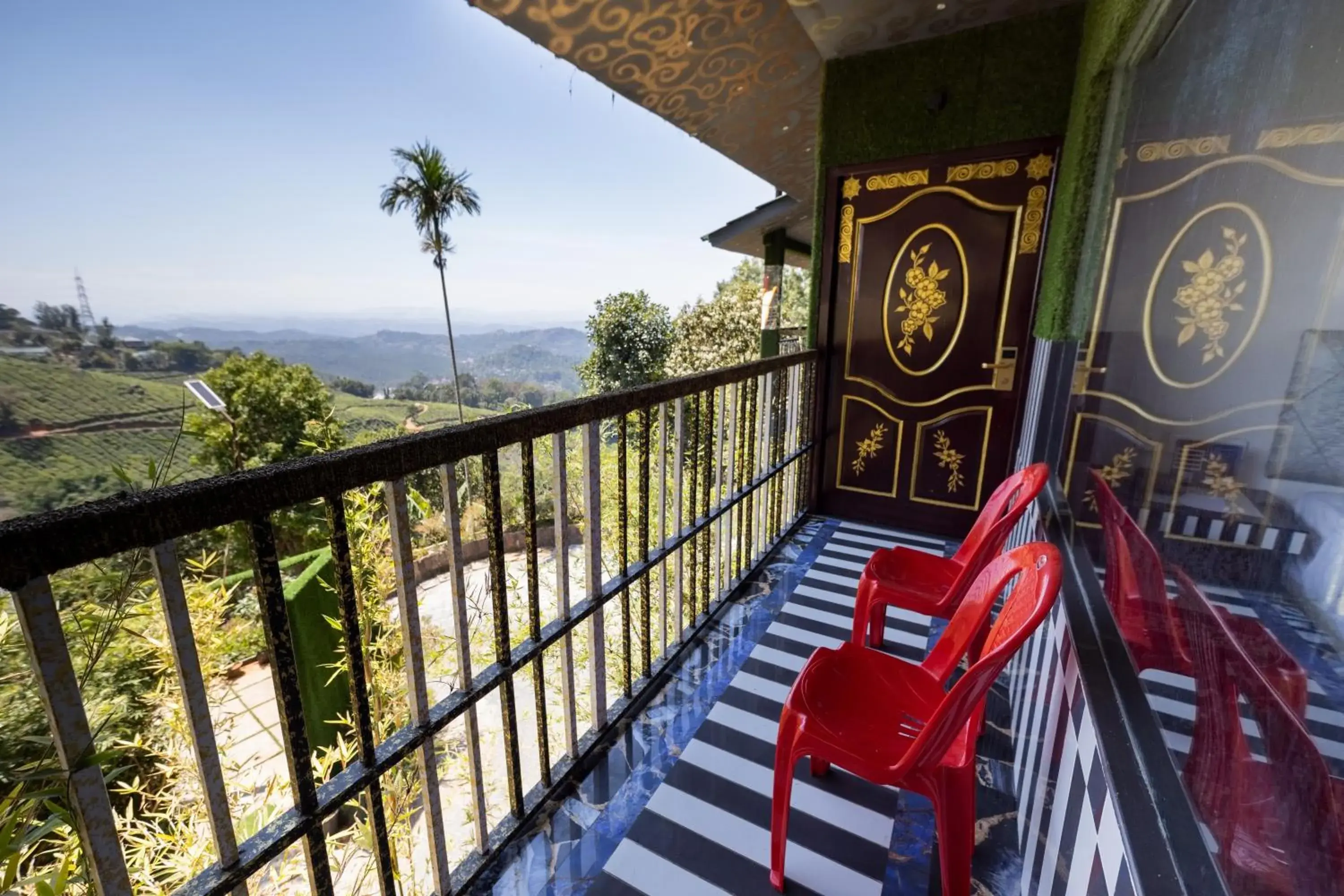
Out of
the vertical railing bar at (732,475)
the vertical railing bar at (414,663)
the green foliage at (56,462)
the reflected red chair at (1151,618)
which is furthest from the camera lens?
the green foliage at (56,462)

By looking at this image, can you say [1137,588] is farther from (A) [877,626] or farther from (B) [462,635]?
(B) [462,635]

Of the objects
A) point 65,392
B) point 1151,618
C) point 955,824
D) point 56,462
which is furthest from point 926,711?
point 65,392

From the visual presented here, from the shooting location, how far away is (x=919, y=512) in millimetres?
3383

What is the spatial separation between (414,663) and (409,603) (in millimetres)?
140

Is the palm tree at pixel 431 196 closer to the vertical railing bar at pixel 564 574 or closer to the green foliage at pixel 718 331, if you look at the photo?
the green foliage at pixel 718 331

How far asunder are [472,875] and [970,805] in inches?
46.3

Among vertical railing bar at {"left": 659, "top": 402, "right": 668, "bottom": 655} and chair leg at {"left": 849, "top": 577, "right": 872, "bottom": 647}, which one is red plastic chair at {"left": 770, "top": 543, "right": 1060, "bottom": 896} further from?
vertical railing bar at {"left": 659, "top": 402, "right": 668, "bottom": 655}

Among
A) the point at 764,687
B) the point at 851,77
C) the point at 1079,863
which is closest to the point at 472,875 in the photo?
the point at 764,687

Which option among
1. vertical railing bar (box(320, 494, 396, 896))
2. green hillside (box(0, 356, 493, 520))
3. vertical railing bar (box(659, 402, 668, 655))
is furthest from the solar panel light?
green hillside (box(0, 356, 493, 520))

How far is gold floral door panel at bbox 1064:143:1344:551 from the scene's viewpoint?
0.75 meters

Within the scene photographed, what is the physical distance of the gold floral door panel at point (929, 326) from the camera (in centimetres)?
292

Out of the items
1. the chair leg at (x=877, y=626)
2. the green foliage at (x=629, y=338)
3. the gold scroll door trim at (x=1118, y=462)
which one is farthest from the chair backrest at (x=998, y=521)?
the green foliage at (x=629, y=338)

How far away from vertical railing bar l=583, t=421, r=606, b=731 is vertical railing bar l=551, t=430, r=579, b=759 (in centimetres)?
7

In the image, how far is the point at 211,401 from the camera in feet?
3.82
